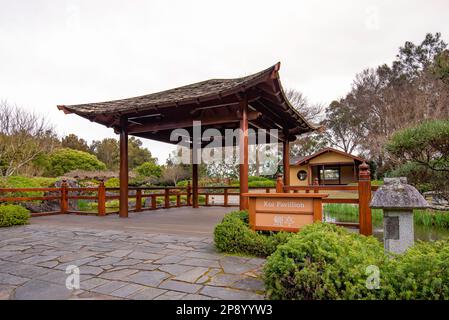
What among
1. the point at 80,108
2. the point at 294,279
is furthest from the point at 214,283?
the point at 80,108

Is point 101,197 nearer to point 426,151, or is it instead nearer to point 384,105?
point 426,151

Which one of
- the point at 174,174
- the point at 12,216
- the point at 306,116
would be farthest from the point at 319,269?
the point at 306,116

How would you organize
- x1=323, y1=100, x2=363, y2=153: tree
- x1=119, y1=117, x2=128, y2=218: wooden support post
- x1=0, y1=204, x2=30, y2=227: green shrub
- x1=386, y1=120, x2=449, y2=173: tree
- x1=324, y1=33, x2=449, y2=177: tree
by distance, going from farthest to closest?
x1=323, y1=100, x2=363, y2=153: tree < x1=324, y1=33, x2=449, y2=177: tree < x1=119, y1=117, x2=128, y2=218: wooden support post < x1=0, y1=204, x2=30, y2=227: green shrub < x1=386, y1=120, x2=449, y2=173: tree

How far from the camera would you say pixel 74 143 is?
99.9ft

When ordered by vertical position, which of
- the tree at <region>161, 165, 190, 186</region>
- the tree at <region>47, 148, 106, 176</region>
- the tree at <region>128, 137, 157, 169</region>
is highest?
the tree at <region>128, 137, 157, 169</region>

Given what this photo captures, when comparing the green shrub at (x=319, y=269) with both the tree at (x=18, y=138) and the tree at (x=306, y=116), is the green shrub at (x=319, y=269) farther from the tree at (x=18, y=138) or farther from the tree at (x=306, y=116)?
the tree at (x=306, y=116)

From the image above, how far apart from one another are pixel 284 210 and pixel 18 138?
573 inches

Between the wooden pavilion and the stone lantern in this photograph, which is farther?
the wooden pavilion

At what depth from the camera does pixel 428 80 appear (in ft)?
60.6

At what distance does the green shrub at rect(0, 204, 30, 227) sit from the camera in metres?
5.97

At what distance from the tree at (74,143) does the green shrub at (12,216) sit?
2619 centimetres

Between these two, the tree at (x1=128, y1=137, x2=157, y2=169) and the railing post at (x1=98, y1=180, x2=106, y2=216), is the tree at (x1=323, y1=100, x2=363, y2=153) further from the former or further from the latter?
the railing post at (x1=98, y1=180, x2=106, y2=216)

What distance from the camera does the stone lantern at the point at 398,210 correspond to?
2900mm

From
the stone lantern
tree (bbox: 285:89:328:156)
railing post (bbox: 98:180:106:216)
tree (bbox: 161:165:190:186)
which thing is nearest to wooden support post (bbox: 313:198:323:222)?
the stone lantern
